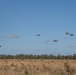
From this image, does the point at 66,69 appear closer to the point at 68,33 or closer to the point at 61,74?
the point at 61,74

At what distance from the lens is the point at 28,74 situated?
26.1 metres

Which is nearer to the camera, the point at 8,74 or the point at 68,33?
the point at 68,33

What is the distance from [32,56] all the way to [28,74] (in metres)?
136

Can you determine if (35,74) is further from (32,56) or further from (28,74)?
(32,56)

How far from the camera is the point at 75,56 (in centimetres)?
15212

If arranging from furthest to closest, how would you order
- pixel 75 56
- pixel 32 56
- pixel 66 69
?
pixel 32 56 → pixel 75 56 → pixel 66 69

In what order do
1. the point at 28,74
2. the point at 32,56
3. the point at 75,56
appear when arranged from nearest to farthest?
the point at 28,74 → the point at 75,56 → the point at 32,56

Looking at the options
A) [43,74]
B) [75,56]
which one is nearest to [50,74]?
[43,74]

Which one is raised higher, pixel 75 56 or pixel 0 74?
pixel 75 56

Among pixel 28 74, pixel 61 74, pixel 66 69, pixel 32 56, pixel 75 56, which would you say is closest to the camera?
pixel 28 74

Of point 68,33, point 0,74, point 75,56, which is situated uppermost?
point 75,56

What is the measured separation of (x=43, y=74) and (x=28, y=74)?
1.29 metres

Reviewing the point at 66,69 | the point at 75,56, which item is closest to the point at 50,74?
the point at 66,69

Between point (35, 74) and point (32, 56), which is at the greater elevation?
point (32, 56)
